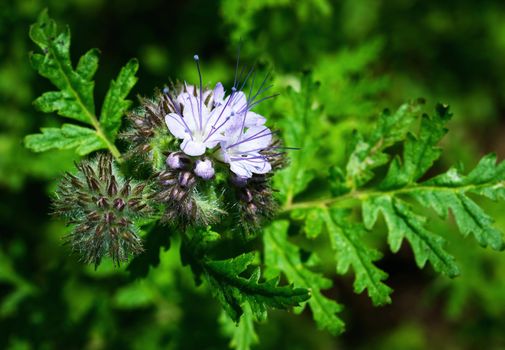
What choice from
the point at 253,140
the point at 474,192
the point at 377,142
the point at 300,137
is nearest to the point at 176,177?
the point at 253,140

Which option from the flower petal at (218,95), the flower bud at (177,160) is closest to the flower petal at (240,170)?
the flower bud at (177,160)

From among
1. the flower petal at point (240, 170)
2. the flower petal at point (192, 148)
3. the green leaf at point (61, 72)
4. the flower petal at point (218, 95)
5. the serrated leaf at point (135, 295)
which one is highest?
the green leaf at point (61, 72)

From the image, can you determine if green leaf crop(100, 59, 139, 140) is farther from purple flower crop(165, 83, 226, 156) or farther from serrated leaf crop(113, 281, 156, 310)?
serrated leaf crop(113, 281, 156, 310)

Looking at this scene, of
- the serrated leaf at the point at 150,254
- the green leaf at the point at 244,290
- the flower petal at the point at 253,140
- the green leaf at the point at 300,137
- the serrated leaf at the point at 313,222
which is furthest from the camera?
the green leaf at the point at 300,137

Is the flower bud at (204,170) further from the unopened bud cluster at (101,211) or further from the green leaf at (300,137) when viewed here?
the green leaf at (300,137)

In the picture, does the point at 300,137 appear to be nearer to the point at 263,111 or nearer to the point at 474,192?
the point at 263,111

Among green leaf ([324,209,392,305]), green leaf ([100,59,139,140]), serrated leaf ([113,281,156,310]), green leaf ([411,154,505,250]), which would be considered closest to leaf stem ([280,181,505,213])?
green leaf ([411,154,505,250])

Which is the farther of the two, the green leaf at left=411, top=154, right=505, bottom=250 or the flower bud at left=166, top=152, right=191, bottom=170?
the green leaf at left=411, top=154, right=505, bottom=250
